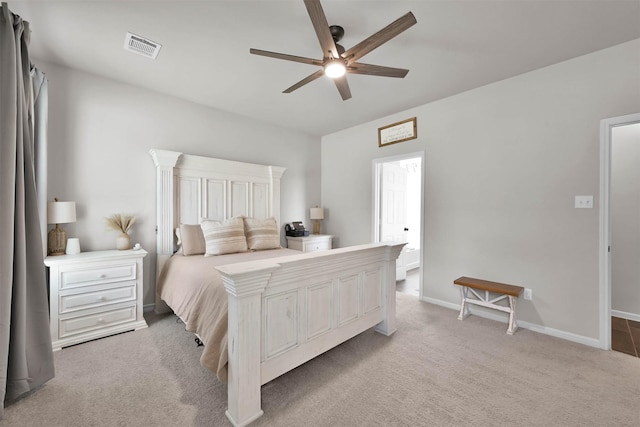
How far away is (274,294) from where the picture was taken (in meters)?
1.62

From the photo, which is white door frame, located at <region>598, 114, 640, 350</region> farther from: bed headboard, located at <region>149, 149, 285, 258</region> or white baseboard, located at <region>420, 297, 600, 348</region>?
bed headboard, located at <region>149, 149, 285, 258</region>

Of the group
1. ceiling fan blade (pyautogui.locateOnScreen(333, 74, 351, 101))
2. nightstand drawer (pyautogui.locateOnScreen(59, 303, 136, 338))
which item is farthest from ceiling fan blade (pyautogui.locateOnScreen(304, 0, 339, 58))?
nightstand drawer (pyautogui.locateOnScreen(59, 303, 136, 338))

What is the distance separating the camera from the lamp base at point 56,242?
8.28 feet

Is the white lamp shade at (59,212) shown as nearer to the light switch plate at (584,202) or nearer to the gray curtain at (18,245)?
the gray curtain at (18,245)

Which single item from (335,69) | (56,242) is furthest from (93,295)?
(335,69)

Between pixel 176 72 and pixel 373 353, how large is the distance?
3324 mm

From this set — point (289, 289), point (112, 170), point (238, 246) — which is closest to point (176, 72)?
point (112, 170)

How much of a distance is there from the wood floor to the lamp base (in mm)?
5190

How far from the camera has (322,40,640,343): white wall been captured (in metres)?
2.40

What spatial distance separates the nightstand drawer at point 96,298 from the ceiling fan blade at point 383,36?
114 inches

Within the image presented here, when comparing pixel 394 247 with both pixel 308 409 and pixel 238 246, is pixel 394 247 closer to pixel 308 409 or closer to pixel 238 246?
pixel 308 409

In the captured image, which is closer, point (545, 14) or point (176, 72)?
point (545, 14)

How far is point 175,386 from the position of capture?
179cm

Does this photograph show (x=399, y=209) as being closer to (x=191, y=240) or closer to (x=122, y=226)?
(x=191, y=240)
